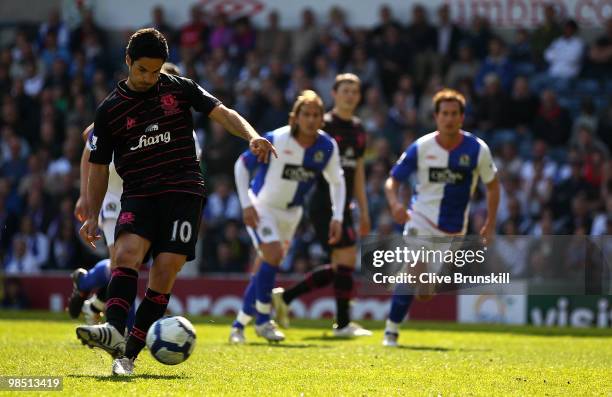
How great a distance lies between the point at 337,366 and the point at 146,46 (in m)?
2.94

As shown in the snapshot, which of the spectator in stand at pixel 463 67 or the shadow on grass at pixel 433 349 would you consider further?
the spectator in stand at pixel 463 67

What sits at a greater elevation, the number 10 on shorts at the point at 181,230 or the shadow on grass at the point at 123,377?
the number 10 on shorts at the point at 181,230

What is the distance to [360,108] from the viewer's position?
69.6 ft

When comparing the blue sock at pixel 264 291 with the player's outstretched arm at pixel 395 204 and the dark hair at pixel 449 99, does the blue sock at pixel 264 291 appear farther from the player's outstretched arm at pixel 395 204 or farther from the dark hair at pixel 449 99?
the dark hair at pixel 449 99

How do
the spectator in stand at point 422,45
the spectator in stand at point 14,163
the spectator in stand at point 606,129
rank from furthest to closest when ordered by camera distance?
the spectator in stand at point 14,163, the spectator in stand at point 422,45, the spectator in stand at point 606,129

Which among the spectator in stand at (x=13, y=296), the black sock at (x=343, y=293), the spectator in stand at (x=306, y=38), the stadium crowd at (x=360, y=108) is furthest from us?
the spectator in stand at (x=306, y=38)

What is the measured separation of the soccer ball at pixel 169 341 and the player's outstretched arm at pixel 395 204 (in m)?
4.18

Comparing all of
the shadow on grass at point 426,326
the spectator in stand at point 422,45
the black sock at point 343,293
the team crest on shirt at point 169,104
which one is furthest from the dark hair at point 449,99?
the spectator in stand at point 422,45

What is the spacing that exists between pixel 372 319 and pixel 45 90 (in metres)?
9.13

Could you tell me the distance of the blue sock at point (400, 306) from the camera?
39.5ft

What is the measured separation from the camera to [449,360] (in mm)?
9938

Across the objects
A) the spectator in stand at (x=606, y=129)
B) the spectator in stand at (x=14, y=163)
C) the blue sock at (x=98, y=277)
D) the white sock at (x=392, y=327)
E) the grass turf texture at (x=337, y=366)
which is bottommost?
the grass turf texture at (x=337, y=366)

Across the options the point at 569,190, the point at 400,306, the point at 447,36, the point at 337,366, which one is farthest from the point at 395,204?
the point at 447,36

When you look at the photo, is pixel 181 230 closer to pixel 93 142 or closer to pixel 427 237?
pixel 93 142
